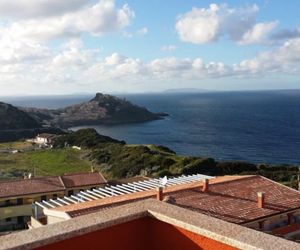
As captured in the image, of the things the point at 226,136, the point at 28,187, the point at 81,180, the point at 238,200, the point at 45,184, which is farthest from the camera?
the point at 226,136

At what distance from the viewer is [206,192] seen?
2003 cm

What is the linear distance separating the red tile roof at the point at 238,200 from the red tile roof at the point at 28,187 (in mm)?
20586

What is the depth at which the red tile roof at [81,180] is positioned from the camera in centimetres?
3953

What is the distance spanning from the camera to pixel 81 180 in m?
40.4

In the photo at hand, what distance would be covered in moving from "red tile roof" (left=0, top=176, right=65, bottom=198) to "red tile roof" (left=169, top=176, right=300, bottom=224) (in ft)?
67.5

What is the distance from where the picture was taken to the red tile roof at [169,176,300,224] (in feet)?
59.3

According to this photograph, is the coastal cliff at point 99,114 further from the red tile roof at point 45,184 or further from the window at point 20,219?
the window at point 20,219

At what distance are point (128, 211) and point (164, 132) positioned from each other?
132m

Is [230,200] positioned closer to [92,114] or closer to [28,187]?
[28,187]

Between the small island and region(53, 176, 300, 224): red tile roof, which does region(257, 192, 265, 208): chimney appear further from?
the small island

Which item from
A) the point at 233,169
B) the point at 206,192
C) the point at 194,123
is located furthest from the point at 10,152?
the point at 194,123

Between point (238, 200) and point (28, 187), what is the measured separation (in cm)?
2318

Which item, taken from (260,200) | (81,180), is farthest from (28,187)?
(260,200)

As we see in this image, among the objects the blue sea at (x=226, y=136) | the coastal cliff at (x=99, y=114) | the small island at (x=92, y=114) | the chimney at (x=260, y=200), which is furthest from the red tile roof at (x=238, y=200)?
the coastal cliff at (x=99, y=114)
